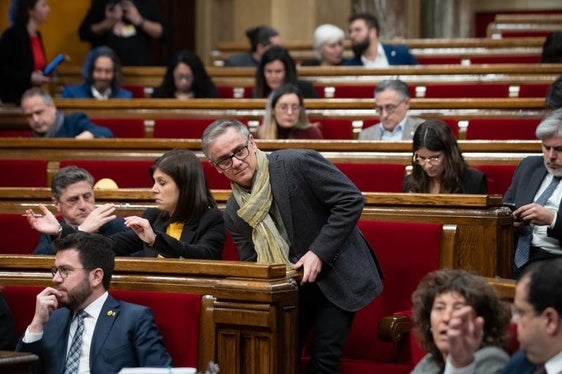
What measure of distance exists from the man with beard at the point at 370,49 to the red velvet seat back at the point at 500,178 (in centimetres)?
279

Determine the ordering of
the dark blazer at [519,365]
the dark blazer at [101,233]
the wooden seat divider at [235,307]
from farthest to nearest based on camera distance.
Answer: the dark blazer at [101,233], the wooden seat divider at [235,307], the dark blazer at [519,365]

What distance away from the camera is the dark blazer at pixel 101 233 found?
4.02 m

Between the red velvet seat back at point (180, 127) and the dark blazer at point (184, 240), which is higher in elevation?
the red velvet seat back at point (180, 127)

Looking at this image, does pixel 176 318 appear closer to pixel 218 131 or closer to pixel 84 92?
pixel 218 131

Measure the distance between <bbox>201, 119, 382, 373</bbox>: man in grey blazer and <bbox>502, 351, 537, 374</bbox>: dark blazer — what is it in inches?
32.6

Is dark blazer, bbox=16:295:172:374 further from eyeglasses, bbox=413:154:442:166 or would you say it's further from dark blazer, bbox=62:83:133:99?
dark blazer, bbox=62:83:133:99

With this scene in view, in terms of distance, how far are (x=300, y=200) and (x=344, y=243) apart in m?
0.16

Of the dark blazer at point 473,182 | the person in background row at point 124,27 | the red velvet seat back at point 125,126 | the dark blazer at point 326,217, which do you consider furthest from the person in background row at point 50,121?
the dark blazer at point 326,217

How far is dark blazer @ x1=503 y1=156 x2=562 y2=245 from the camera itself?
3.87m

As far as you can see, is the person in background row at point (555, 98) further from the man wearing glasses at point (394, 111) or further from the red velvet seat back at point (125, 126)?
the red velvet seat back at point (125, 126)

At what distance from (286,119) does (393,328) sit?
7.04 feet

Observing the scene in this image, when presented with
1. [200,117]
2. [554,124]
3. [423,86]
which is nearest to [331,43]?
[423,86]

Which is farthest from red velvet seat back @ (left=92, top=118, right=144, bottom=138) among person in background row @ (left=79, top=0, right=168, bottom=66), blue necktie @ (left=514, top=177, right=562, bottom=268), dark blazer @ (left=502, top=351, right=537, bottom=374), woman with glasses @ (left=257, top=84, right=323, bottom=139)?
dark blazer @ (left=502, top=351, right=537, bottom=374)

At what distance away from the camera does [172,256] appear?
144 inches
